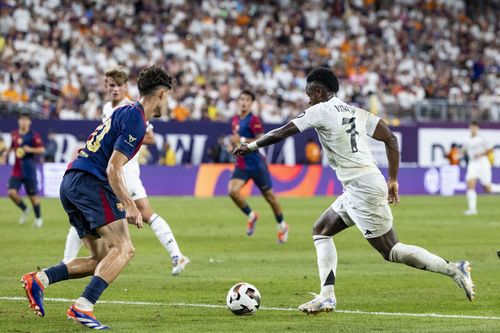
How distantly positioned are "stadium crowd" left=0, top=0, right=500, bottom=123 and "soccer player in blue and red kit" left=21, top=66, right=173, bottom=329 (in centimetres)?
2552

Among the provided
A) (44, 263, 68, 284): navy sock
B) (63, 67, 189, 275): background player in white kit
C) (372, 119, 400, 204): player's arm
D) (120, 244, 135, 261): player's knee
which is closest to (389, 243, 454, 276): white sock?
(372, 119, 400, 204): player's arm

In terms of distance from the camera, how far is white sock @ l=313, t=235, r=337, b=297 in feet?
36.2

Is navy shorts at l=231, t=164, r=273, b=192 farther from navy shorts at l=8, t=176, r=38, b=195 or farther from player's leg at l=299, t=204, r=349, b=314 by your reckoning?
player's leg at l=299, t=204, r=349, b=314

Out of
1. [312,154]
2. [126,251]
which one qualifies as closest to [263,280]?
[126,251]

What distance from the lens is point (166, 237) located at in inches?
587

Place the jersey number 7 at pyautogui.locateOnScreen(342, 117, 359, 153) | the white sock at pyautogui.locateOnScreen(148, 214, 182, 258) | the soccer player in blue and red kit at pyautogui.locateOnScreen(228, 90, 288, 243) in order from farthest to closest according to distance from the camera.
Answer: the soccer player in blue and red kit at pyautogui.locateOnScreen(228, 90, 288, 243), the white sock at pyautogui.locateOnScreen(148, 214, 182, 258), the jersey number 7 at pyautogui.locateOnScreen(342, 117, 359, 153)

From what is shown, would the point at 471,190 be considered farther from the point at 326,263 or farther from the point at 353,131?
the point at 353,131

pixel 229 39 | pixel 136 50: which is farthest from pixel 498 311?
pixel 229 39

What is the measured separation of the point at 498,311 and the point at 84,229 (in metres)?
4.47

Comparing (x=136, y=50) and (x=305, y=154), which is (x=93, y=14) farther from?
(x=305, y=154)

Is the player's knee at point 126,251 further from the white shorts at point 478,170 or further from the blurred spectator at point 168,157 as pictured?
the blurred spectator at point 168,157

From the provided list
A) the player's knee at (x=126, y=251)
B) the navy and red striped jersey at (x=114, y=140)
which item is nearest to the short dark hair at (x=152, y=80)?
the navy and red striped jersey at (x=114, y=140)

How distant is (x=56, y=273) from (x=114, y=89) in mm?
4005

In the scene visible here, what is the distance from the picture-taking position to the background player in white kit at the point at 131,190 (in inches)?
521
